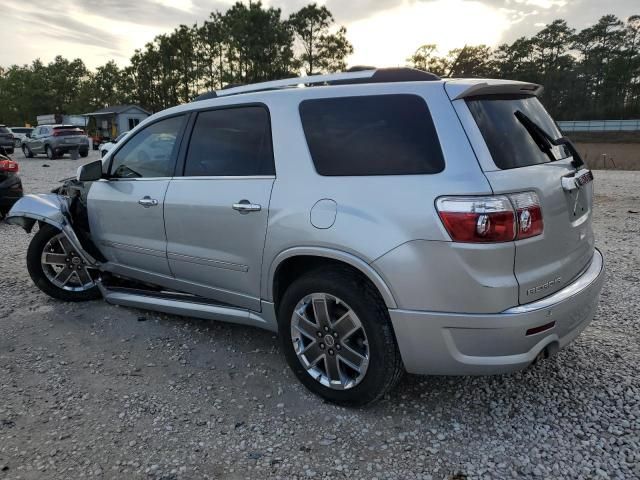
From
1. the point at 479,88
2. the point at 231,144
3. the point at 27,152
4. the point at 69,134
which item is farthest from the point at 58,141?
the point at 479,88

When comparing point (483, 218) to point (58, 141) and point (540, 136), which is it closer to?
point (540, 136)

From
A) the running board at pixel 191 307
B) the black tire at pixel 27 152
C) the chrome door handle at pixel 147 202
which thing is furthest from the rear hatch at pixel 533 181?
the black tire at pixel 27 152

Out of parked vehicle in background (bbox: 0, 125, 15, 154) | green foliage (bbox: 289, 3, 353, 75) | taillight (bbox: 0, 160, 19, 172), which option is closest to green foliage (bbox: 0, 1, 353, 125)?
green foliage (bbox: 289, 3, 353, 75)

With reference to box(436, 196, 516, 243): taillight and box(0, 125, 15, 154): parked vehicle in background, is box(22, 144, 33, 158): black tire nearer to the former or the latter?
box(0, 125, 15, 154): parked vehicle in background

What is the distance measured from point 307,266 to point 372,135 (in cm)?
89

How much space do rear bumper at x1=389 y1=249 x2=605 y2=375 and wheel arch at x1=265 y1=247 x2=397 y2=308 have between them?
162mm

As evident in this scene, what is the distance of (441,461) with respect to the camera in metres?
2.48

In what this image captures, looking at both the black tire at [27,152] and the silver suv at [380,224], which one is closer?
the silver suv at [380,224]

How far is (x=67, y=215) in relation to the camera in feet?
15.1

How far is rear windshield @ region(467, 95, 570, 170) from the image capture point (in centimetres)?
252

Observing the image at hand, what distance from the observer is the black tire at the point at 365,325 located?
265 cm

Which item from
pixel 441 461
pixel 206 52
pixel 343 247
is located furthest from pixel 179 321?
pixel 206 52

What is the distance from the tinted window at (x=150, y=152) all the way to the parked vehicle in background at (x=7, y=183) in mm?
5781

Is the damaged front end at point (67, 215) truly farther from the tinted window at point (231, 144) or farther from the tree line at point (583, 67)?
the tree line at point (583, 67)
